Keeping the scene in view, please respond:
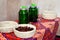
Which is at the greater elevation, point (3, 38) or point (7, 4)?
point (7, 4)

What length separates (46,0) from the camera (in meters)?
1.38

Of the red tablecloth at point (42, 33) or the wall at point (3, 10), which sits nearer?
the red tablecloth at point (42, 33)

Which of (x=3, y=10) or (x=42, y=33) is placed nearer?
(x=42, y=33)

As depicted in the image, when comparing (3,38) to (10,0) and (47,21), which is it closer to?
(47,21)

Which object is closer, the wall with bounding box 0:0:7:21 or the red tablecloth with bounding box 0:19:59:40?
the red tablecloth with bounding box 0:19:59:40

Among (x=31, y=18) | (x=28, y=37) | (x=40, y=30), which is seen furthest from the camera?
(x=31, y=18)

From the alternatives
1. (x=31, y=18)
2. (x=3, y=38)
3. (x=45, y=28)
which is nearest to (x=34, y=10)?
(x=31, y=18)

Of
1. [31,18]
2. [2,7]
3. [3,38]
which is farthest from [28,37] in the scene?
[2,7]

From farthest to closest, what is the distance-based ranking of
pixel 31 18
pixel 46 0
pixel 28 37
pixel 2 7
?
pixel 46 0 < pixel 2 7 < pixel 31 18 < pixel 28 37

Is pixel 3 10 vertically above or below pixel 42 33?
above

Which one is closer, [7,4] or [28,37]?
[28,37]

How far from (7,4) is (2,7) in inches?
3.0

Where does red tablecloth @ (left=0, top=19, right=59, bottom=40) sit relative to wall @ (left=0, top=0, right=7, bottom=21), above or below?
below

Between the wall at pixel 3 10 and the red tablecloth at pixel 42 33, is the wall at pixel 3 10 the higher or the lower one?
the higher one
